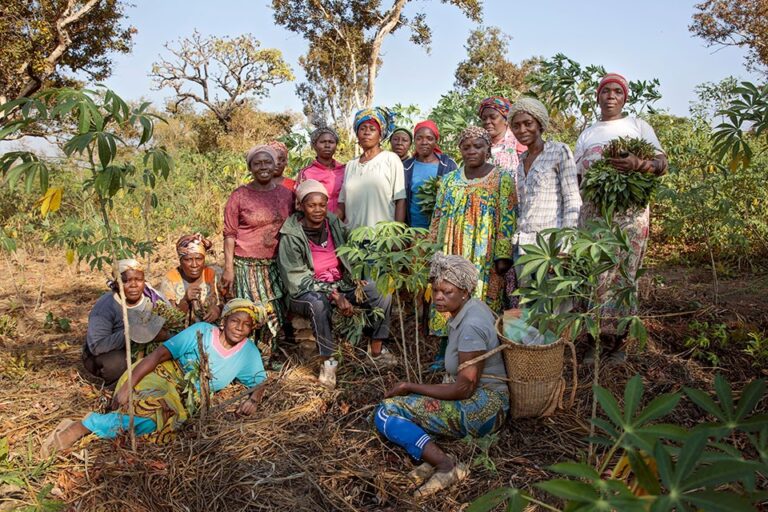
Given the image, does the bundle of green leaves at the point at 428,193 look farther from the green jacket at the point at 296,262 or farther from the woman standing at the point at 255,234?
the woman standing at the point at 255,234

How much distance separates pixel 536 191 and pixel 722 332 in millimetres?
1596

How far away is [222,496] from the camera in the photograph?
7.14 feet

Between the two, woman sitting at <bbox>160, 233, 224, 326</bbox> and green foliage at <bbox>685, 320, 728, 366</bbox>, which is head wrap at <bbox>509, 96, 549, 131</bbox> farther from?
woman sitting at <bbox>160, 233, 224, 326</bbox>

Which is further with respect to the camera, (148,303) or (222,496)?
(148,303)

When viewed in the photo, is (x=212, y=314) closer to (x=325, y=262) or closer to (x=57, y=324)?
(x=325, y=262)

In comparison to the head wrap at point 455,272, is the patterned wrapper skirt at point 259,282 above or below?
below

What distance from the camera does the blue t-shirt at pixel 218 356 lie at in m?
2.78

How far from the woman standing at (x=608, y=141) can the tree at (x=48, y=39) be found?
28.1ft

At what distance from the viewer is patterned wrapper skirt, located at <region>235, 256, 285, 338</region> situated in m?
3.37

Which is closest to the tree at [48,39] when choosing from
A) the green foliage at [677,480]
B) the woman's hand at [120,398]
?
the woman's hand at [120,398]

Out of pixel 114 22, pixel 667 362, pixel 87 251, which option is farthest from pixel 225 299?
pixel 114 22

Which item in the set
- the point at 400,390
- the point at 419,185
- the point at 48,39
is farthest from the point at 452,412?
the point at 48,39

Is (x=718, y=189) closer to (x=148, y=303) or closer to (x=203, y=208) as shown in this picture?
(x=148, y=303)

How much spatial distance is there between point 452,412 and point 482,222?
1112mm
